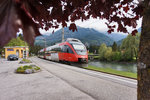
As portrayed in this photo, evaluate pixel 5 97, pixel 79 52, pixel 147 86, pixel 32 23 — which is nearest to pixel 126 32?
pixel 147 86

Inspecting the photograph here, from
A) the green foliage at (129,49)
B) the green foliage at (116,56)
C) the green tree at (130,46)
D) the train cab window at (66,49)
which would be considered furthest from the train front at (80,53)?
the green foliage at (116,56)

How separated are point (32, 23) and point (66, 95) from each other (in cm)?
328

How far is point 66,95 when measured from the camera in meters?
3.40

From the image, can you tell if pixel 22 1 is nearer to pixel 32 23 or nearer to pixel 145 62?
pixel 32 23

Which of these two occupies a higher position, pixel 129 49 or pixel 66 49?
pixel 129 49

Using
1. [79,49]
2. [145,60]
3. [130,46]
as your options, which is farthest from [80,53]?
[130,46]

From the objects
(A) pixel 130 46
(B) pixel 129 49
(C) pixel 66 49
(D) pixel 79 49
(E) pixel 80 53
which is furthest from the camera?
(B) pixel 129 49

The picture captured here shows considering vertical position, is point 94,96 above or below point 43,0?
below

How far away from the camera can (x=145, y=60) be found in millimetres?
1162

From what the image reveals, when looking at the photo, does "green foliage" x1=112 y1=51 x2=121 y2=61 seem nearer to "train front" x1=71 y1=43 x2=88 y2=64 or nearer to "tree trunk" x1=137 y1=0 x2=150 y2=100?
"train front" x1=71 y1=43 x2=88 y2=64

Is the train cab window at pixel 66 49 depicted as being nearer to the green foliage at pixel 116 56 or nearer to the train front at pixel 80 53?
the train front at pixel 80 53

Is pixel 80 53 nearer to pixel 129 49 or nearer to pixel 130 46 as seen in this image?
pixel 130 46

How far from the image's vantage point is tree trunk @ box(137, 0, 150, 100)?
1142 mm

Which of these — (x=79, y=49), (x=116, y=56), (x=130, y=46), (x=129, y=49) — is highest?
(x=130, y=46)
